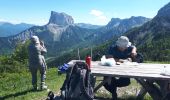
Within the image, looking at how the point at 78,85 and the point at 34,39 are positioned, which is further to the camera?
the point at 34,39

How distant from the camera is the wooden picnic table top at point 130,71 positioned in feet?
30.8

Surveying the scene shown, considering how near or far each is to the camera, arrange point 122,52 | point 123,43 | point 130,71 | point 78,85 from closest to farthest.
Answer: point 78,85
point 130,71
point 123,43
point 122,52

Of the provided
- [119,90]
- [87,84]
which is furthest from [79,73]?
[119,90]

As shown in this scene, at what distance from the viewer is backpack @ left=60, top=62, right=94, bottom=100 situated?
938 centimetres

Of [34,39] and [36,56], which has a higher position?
[34,39]

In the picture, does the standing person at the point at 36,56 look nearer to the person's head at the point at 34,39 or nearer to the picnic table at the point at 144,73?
the person's head at the point at 34,39

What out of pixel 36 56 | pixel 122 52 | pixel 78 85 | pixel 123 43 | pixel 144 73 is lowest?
pixel 78 85

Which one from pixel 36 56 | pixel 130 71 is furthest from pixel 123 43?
pixel 36 56

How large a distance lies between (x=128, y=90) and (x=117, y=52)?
233 cm

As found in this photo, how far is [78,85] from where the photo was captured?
9445 mm

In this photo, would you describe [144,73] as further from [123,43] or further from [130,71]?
[123,43]

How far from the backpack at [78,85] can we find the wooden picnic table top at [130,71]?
42 cm

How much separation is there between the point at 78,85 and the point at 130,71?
158cm

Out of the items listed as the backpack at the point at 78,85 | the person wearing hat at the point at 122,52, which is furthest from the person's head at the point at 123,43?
the backpack at the point at 78,85
